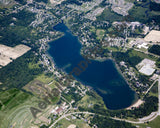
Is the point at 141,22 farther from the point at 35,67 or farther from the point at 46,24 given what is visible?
the point at 35,67

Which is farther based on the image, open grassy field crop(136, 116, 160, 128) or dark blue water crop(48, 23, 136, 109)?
dark blue water crop(48, 23, 136, 109)

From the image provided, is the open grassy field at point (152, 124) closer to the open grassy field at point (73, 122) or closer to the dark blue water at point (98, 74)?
the dark blue water at point (98, 74)

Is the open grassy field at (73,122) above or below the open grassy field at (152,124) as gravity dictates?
below

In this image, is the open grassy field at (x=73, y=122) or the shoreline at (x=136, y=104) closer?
the open grassy field at (x=73, y=122)

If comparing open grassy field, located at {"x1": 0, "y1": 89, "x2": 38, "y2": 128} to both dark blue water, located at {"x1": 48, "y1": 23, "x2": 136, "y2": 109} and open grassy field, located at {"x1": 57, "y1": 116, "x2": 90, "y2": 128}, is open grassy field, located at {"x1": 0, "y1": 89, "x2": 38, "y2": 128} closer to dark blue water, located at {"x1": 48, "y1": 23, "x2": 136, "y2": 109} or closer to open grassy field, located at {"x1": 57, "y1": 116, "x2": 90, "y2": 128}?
open grassy field, located at {"x1": 57, "y1": 116, "x2": 90, "y2": 128}

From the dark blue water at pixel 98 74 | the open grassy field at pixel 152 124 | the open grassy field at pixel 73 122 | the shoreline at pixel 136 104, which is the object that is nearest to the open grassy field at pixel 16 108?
the open grassy field at pixel 73 122

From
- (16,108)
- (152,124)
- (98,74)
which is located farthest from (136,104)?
(16,108)

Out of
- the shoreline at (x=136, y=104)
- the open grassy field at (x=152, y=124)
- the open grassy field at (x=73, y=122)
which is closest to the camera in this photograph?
the open grassy field at (x=152, y=124)

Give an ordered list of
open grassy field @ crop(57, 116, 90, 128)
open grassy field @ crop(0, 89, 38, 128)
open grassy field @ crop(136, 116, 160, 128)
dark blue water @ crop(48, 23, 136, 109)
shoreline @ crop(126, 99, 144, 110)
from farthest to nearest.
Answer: dark blue water @ crop(48, 23, 136, 109) < shoreline @ crop(126, 99, 144, 110) < open grassy field @ crop(0, 89, 38, 128) < open grassy field @ crop(57, 116, 90, 128) < open grassy field @ crop(136, 116, 160, 128)

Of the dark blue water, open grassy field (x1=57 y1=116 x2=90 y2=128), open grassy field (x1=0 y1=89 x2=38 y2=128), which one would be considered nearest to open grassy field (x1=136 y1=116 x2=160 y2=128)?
the dark blue water

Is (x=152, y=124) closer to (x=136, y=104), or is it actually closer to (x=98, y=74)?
(x=136, y=104)
